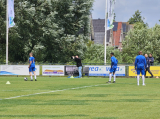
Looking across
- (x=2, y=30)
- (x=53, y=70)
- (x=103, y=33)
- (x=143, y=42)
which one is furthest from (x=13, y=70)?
(x=103, y=33)

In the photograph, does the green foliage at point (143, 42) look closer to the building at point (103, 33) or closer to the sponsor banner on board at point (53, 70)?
the sponsor banner on board at point (53, 70)

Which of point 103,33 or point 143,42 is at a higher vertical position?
point 103,33

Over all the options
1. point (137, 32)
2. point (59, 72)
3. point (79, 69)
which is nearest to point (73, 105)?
point (79, 69)

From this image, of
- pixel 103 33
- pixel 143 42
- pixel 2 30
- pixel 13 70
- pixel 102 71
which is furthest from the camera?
pixel 103 33

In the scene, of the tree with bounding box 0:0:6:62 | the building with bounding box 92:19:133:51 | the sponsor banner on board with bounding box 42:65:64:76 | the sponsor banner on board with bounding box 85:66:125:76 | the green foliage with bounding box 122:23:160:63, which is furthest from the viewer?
the building with bounding box 92:19:133:51

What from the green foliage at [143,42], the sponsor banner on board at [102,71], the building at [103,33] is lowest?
the sponsor banner on board at [102,71]

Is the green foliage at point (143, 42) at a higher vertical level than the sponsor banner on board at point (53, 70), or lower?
higher

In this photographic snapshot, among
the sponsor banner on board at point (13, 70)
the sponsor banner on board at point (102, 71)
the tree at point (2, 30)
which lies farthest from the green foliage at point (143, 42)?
Answer: the sponsor banner on board at point (13, 70)

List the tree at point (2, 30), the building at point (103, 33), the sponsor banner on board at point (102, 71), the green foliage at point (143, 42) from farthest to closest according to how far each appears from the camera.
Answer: the building at point (103, 33)
the green foliage at point (143, 42)
the tree at point (2, 30)
the sponsor banner on board at point (102, 71)

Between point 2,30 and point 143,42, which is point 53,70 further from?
point 143,42

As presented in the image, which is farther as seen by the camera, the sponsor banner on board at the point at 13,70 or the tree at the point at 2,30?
the tree at the point at 2,30

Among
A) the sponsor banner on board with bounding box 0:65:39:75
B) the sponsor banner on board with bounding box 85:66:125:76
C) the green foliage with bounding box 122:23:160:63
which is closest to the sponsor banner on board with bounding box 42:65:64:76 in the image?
the sponsor banner on board with bounding box 0:65:39:75

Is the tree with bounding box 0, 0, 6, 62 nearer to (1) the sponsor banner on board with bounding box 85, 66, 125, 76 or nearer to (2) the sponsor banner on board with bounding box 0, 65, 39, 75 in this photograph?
(2) the sponsor banner on board with bounding box 0, 65, 39, 75

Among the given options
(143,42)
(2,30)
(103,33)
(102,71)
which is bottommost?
(102,71)
